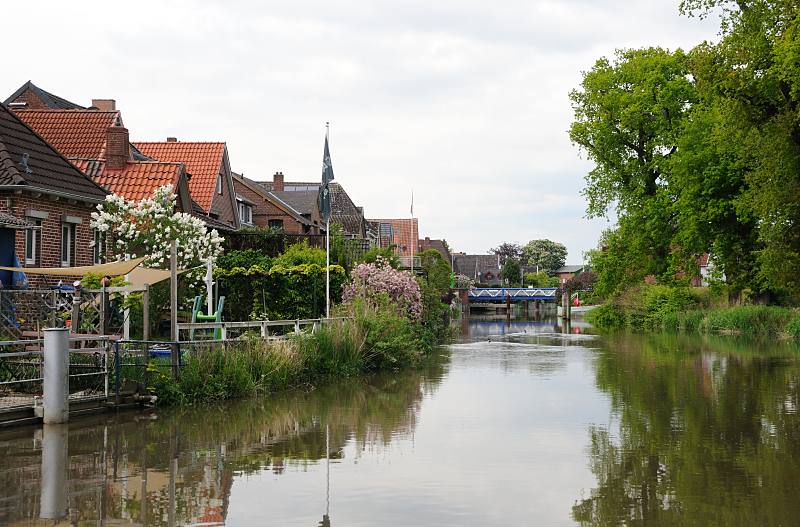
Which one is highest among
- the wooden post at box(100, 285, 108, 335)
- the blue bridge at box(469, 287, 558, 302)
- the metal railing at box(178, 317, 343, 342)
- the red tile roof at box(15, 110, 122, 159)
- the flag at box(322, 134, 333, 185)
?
the red tile roof at box(15, 110, 122, 159)

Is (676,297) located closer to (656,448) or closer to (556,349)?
(556,349)

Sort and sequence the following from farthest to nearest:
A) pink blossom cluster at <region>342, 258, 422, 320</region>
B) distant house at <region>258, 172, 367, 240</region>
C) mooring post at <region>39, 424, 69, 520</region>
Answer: distant house at <region>258, 172, 367, 240</region>
pink blossom cluster at <region>342, 258, 422, 320</region>
mooring post at <region>39, 424, 69, 520</region>

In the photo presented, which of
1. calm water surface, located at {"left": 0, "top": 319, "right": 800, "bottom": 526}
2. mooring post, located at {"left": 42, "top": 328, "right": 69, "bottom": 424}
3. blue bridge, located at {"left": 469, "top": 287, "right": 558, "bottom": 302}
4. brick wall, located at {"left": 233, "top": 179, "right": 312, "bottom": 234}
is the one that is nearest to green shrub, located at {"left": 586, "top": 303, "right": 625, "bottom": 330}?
brick wall, located at {"left": 233, "top": 179, "right": 312, "bottom": 234}

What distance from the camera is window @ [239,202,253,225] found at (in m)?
57.7

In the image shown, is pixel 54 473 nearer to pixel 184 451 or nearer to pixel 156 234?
pixel 184 451

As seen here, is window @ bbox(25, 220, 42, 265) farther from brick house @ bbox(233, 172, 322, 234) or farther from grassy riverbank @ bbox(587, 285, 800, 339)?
brick house @ bbox(233, 172, 322, 234)

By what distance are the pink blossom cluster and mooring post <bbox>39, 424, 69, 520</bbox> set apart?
1612cm

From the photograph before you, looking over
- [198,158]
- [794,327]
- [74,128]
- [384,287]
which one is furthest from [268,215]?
[794,327]

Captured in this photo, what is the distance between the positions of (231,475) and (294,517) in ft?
7.74

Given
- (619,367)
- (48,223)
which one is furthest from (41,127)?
(619,367)

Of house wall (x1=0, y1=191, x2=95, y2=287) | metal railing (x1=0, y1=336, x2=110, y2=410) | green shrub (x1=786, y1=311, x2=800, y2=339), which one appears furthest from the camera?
green shrub (x1=786, y1=311, x2=800, y2=339)

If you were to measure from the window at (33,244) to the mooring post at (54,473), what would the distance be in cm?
1219

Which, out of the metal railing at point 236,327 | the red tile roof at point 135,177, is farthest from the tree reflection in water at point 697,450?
the red tile roof at point 135,177

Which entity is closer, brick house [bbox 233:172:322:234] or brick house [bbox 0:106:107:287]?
brick house [bbox 0:106:107:287]
